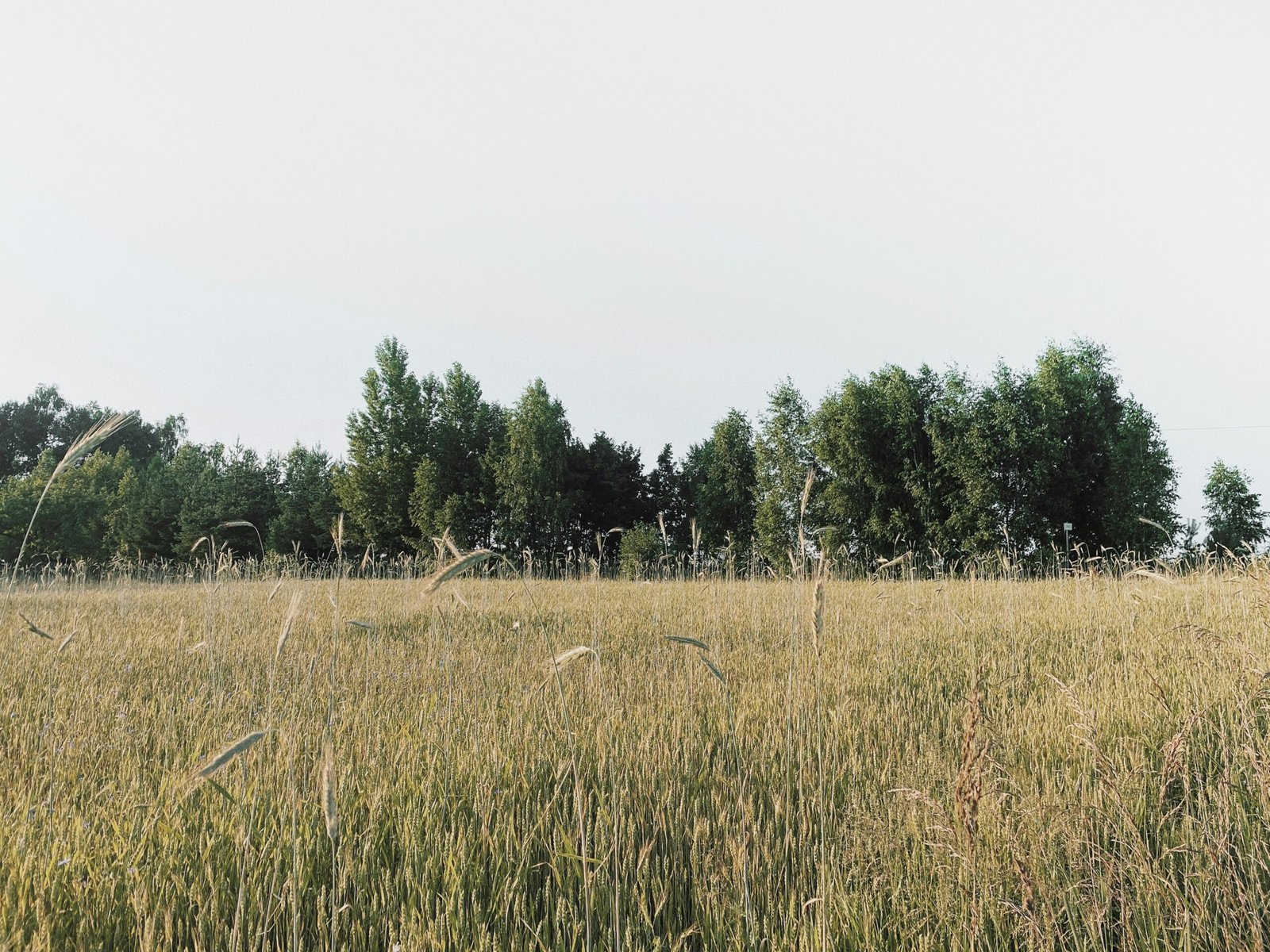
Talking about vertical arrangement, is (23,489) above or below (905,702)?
above

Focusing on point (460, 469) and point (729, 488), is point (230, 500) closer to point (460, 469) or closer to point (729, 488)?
point (460, 469)

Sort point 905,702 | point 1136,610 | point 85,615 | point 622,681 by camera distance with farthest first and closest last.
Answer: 1. point 85,615
2. point 1136,610
3. point 622,681
4. point 905,702

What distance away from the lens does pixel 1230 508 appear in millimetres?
33906

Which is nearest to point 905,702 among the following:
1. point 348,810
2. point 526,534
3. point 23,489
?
point 348,810

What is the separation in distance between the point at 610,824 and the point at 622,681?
218 centimetres

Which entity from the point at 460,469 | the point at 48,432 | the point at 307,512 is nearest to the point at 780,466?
the point at 460,469

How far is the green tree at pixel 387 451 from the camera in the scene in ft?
108

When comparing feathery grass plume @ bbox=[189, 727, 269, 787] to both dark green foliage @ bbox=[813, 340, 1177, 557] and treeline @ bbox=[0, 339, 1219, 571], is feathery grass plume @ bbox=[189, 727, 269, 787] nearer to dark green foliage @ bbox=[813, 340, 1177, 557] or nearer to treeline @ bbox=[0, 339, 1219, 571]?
treeline @ bbox=[0, 339, 1219, 571]

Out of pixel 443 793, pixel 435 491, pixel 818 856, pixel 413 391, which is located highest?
pixel 413 391

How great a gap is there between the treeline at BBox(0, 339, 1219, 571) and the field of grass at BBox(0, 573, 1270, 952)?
11465 millimetres

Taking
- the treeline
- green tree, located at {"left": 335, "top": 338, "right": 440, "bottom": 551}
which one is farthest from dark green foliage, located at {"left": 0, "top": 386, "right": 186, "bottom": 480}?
green tree, located at {"left": 335, "top": 338, "right": 440, "bottom": 551}

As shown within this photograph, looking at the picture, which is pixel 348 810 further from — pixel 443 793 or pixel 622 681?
pixel 622 681

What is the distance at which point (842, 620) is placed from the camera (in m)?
7.47

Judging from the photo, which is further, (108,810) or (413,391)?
(413,391)
